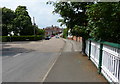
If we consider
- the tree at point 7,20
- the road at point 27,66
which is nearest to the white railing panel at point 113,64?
the road at point 27,66

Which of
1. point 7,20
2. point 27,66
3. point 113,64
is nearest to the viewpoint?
point 113,64

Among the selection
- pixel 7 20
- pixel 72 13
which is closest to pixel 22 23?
pixel 7 20

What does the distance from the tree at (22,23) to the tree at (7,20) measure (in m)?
1.49

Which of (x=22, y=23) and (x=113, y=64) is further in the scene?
(x=22, y=23)

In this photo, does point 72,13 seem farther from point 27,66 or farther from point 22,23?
point 22,23

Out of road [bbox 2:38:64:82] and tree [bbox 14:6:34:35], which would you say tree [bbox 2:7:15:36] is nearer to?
tree [bbox 14:6:34:35]

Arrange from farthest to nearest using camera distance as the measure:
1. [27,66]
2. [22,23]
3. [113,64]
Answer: [22,23], [27,66], [113,64]

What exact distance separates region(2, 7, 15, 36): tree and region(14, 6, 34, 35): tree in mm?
1487

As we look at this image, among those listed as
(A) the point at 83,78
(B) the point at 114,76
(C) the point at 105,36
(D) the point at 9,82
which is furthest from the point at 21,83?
(C) the point at 105,36

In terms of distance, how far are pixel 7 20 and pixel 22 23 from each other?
4414 mm

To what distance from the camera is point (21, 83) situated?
5227 millimetres

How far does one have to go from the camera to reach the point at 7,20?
137ft

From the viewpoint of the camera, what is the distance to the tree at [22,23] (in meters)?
41.6

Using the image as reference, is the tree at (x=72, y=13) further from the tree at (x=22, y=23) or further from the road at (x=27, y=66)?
the tree at (x=22, y=23)
